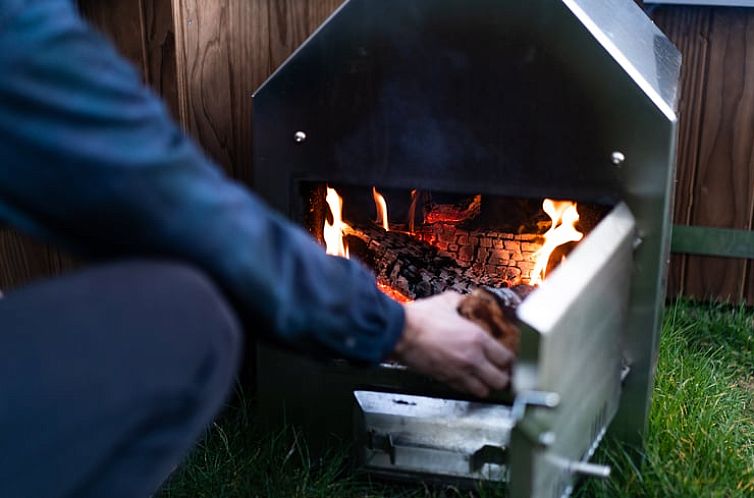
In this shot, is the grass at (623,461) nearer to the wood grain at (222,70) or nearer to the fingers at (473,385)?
the fingers at (473,385)

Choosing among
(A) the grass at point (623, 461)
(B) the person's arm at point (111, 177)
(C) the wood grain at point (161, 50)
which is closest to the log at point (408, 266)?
(A) the grass at point (623, 461)

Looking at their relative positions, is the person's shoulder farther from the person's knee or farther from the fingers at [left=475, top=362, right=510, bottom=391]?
the fingers at [left=475, top=362, right=510, bottom=391]

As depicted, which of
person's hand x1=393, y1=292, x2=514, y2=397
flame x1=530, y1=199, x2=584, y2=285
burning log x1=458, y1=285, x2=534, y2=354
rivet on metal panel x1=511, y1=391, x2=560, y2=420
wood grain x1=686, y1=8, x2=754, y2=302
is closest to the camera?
rivet on metal panel x1=511, y1=391, x2=560, y2=420

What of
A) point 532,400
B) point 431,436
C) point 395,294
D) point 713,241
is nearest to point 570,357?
point 532,400

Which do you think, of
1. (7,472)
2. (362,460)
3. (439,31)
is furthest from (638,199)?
(7,472)

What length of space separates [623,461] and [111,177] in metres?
1.12

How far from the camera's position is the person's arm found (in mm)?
947

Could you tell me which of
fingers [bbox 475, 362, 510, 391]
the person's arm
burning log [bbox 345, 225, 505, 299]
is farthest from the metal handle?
burning log [bbox 345, 225, 505, 299]

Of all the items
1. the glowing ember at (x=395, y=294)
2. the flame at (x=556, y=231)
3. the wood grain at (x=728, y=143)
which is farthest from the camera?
the wood grain at (x=728, y=143)

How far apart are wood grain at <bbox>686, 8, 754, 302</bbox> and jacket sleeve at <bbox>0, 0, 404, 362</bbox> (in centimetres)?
182

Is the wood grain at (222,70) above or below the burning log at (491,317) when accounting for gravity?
above

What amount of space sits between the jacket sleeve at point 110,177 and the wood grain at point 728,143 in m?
1.82

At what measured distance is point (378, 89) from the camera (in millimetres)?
1714

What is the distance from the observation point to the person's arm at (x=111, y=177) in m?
0.95
